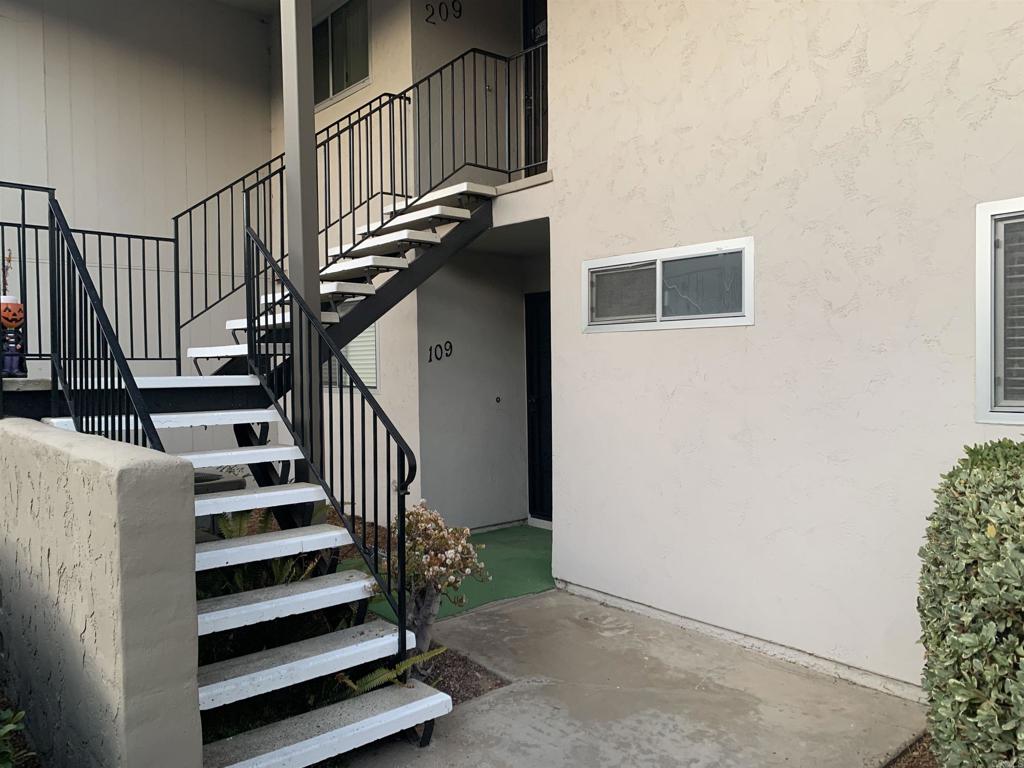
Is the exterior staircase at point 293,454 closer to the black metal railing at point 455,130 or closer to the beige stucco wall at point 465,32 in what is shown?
the black metal railing at point 455,130

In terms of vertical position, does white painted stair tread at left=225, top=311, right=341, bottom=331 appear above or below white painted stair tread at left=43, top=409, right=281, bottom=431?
above

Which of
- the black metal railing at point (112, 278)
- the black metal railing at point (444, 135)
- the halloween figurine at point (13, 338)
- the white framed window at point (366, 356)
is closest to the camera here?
the halloween figurine at point (13, 338)

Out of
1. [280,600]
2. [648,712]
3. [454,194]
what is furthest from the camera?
[454,194]

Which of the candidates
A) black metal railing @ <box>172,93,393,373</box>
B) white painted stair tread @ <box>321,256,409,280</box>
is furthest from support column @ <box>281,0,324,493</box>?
black metal railing @ <box>172,93,393,373</box>

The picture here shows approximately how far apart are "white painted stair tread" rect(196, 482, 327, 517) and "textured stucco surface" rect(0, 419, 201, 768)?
0.70 meters

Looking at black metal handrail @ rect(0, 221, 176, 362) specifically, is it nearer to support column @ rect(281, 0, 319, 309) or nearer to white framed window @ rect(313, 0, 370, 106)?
white framed window @ rect(313, 0, 370, 106)

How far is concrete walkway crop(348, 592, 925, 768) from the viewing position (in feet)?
9.65

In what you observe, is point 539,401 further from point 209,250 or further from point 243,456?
point 209,250

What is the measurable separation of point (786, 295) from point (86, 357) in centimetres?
339

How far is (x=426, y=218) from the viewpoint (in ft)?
17.3

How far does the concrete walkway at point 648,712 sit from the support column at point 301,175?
1.59 metres

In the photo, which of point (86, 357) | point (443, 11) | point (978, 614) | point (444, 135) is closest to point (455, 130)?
point (444, 135)

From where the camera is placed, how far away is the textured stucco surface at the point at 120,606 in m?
2.12

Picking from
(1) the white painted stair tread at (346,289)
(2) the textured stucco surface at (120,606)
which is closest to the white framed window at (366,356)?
(1) the white painted stair tread at (346,289)
